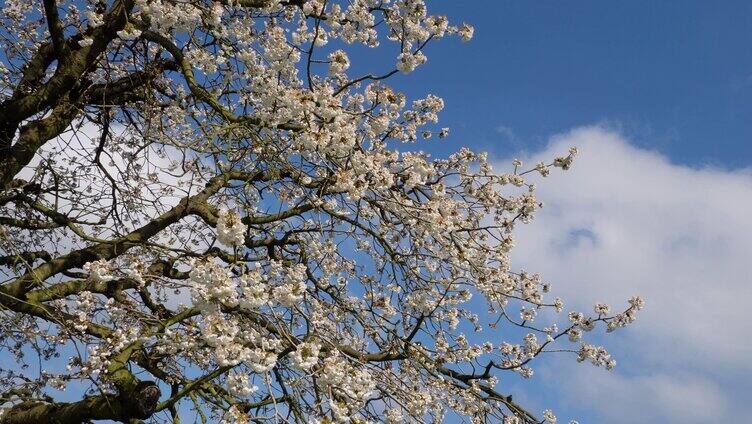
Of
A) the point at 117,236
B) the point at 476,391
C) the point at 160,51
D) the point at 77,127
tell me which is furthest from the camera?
the point at 160,51

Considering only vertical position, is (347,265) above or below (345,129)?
A: above

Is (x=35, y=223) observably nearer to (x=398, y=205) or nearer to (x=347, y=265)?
(x=347, y=265)

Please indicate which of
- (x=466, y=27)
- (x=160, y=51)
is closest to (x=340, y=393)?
(x=466, y=27)

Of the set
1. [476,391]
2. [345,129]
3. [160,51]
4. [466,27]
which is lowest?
[476,391]

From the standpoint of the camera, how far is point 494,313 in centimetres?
635

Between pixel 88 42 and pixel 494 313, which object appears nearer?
pixel 88 42

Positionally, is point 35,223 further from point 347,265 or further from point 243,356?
point 243,356

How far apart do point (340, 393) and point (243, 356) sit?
82 cm

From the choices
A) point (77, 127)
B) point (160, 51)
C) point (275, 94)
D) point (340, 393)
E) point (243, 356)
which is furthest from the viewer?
point (160, 51)

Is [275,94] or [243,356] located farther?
[275,94]

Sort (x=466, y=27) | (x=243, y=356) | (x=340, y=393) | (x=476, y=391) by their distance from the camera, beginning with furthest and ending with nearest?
(x=476, y=391)
(x=466, y=27)
(x=340, y=393)
(x=243, y=356)

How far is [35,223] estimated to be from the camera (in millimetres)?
7426

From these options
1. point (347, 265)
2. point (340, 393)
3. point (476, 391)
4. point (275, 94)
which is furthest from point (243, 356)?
point (347, 265)

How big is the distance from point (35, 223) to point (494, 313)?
5051mm
